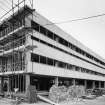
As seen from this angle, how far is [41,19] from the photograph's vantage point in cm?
2697

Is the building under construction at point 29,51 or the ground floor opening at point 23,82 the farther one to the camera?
the ground floor opening at point 23,82

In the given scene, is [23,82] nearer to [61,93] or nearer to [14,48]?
[14,48]

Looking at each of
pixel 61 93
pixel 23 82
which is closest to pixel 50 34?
pixel 23 82

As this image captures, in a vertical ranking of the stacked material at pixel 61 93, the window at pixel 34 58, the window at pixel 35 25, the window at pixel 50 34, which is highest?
the window at pixel 35 25

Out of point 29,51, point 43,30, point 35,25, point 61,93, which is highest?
point 35,25

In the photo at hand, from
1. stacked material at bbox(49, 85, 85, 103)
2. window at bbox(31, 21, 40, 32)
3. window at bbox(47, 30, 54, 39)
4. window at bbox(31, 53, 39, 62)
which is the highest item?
window at bbox(31, 21, 40, 32)

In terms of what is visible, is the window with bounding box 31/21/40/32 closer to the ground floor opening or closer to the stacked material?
the ground floor opening

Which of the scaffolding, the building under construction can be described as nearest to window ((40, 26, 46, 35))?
the building under construction

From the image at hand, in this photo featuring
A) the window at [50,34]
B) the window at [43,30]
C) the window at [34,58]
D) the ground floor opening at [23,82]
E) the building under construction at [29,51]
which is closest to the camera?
the building under construction at [29,51]

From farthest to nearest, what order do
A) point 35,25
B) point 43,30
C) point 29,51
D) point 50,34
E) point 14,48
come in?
point 50,34 → point 43,30 → point 35,25 → point 14,48 → point 29,51

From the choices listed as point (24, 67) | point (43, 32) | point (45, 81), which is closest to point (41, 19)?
point (43, 32)

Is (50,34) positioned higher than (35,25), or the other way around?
(35,25)

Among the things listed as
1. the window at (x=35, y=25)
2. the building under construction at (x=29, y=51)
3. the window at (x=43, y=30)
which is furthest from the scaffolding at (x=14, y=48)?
the window at (x=43, y=30)

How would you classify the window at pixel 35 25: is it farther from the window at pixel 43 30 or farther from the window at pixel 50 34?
the window at pixel 50 34
